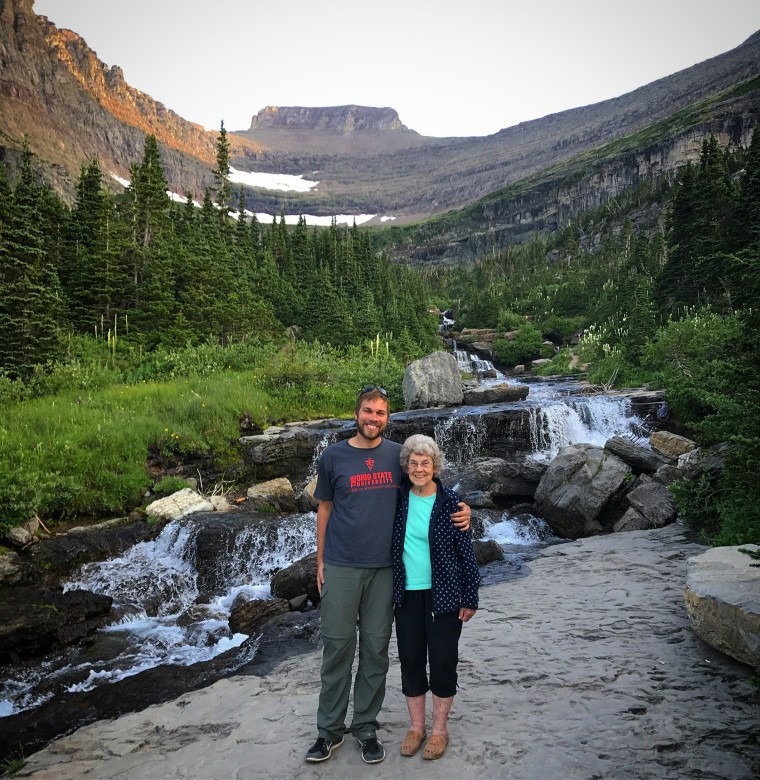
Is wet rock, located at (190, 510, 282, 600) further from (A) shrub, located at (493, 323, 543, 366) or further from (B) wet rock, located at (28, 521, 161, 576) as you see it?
(A) shrub, located at (493, 323, 543, 366)

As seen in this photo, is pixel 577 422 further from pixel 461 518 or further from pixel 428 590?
pixel 428 590

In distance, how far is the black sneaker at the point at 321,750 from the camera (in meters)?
3.69

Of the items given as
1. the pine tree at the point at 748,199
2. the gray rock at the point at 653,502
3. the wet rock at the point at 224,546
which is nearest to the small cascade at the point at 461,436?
the gray rock at the point at 653,502

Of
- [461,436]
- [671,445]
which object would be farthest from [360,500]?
[461,436]

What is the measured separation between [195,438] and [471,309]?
48356mm

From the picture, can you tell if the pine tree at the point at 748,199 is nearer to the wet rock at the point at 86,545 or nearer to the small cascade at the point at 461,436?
the small cascade at the point at 461,436

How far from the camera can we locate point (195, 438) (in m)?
16.8

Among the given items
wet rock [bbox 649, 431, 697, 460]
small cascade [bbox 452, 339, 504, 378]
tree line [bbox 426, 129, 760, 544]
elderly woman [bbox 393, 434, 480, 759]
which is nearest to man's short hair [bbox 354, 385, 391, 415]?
elderly woman [bbox 393, 434, 480, 759]

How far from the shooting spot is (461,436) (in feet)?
63.8

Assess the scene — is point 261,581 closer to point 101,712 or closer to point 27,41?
point 101,712

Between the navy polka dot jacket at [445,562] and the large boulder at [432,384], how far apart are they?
808 inches

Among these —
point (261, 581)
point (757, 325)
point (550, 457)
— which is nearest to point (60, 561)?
point (261, 581)

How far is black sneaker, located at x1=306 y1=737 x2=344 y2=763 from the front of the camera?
3688 mm

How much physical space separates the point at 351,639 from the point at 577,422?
1750cm
